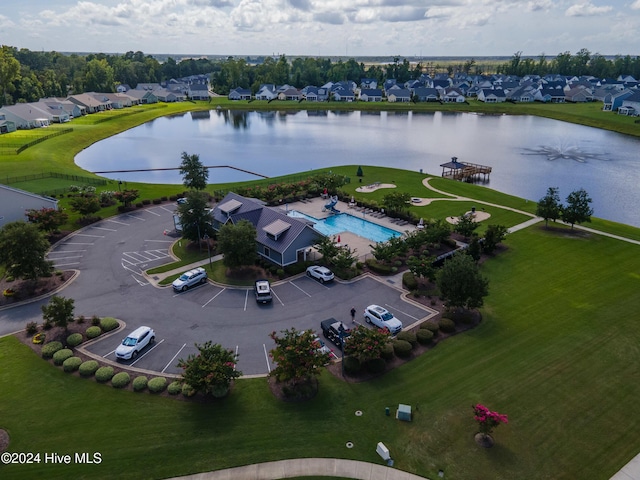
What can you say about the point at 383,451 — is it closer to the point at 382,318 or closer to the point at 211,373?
the point at 211,373

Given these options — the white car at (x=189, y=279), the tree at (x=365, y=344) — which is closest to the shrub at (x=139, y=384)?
the white car at (x=189, y=279)

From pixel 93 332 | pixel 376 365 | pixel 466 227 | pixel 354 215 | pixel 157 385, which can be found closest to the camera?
pixel 157 385

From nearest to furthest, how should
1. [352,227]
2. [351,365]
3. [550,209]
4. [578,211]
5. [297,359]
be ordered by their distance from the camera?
[297,359] → [351,365] → [578,211] → [550,209] → [352,227]

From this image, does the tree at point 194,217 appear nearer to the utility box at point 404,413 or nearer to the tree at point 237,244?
the tree at point 237,244

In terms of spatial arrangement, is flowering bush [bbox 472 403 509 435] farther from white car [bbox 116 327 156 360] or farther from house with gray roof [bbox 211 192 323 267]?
house with gray roof [bbox 211 192 323 267]

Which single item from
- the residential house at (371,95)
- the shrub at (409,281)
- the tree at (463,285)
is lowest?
the shrub at (409,281)

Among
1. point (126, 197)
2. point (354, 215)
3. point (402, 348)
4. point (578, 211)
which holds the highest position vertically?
point (578, 211)

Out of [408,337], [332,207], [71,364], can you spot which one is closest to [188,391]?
[71,364]

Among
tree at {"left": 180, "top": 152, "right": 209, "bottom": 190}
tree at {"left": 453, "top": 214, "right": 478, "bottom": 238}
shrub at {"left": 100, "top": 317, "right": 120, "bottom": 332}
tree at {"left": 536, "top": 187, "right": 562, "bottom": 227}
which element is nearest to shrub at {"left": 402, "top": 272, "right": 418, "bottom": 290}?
tree at {"left": 453, "top": 214, "right": 478, "bottom": 238}
